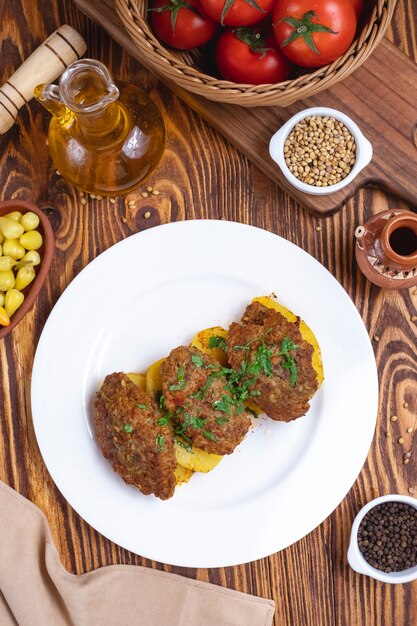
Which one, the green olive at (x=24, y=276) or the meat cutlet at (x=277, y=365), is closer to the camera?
the meat cutlet at (x=277, y=365)

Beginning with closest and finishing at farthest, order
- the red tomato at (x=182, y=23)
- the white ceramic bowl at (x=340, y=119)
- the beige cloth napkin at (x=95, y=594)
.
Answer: the red tomato at (x=182, y=23) → the white ceramic bowl at (x=340, y=119) → the beige cloth napkin at (x=95, y=594)

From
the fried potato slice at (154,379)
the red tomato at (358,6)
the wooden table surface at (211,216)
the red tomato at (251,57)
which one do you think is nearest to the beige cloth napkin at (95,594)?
the wooden table surface at (211,216)

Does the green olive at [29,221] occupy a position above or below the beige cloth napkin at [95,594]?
above

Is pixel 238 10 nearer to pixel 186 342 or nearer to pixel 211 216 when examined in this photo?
pixel 211 216

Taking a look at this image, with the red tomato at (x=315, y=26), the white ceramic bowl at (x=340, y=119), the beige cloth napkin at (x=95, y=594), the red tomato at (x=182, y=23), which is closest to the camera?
the red tomato at (x=315, y=26)

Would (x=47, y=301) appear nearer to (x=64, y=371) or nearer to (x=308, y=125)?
(x=64, y=371)

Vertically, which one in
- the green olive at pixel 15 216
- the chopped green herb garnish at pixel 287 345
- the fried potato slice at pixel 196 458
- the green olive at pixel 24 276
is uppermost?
the green olive at pixel 15 216

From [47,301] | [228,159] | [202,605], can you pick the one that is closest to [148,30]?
[228,159]

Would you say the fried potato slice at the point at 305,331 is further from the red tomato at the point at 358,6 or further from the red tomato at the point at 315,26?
the red tomato at the point at 358,6
